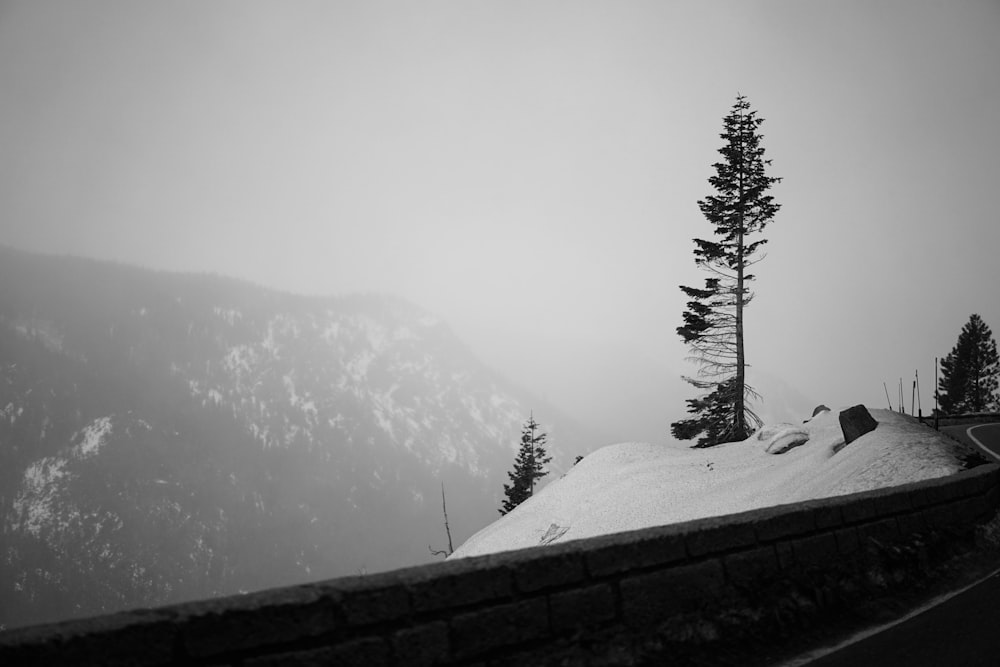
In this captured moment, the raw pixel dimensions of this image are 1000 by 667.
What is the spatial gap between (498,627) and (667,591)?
140 cm

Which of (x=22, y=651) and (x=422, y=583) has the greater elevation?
(x=22, y=651)

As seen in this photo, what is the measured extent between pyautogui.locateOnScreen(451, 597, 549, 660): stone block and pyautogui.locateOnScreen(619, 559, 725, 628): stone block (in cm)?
68

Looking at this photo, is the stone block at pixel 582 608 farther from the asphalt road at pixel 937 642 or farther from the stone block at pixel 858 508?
the stone block at pixel 858 508

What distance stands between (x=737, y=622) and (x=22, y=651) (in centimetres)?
439

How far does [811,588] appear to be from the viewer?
489cm

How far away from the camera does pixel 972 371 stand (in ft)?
209

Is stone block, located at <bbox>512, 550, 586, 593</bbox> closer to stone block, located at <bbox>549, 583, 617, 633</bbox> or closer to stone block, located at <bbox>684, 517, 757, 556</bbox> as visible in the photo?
stone block, located at <bbox>549, 583, 617, 633</bbox>

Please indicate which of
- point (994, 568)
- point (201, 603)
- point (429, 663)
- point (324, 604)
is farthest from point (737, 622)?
point (994, 568)

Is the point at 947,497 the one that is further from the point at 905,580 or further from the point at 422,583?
the point at 422,583

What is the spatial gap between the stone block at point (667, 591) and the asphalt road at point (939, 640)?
0.79 meters

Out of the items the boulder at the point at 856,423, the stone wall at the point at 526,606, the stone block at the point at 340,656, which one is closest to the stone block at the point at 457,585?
the stone wall at the point at 526,606

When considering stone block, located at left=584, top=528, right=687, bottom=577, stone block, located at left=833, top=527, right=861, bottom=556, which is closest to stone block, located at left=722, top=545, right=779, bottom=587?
stone block, located at left=584, top=528, right=687, bottom=577

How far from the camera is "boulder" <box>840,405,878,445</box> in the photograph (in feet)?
51.1

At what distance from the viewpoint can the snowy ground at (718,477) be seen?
11703 mm
